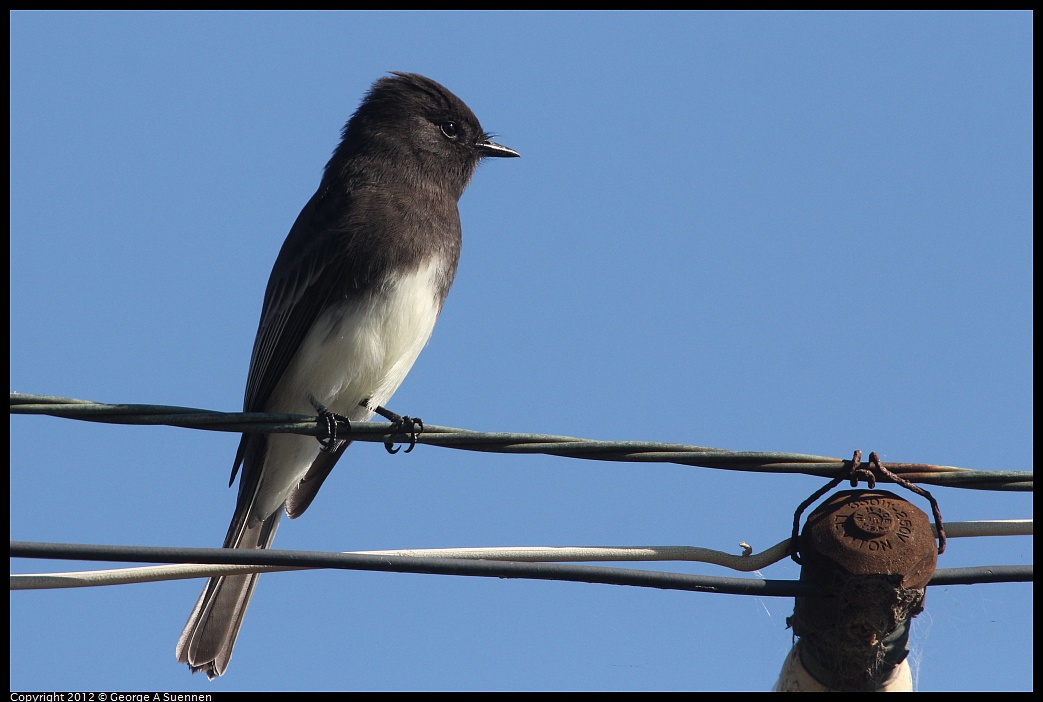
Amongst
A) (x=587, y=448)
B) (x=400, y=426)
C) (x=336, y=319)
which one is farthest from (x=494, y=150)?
(x=587, y=448)

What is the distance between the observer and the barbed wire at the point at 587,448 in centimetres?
307

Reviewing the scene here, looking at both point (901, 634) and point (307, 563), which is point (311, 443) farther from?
point (901, 634)

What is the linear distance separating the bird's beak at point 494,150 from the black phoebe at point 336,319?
483mm

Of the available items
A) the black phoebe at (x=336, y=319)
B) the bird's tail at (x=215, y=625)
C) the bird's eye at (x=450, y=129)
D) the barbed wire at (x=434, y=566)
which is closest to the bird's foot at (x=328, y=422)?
the black phoebe at (x=336, y=319)

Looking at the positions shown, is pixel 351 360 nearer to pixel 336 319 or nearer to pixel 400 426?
pixel 336 319

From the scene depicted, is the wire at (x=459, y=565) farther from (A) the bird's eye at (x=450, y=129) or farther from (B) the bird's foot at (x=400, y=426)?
(A) the bird's eye at (x=450, y=129)

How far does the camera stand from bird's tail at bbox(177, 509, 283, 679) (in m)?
4.77

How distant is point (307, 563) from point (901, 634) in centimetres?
161

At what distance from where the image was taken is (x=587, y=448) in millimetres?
3127

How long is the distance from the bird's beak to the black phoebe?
19.0 inches

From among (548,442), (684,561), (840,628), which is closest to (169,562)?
(548,442)

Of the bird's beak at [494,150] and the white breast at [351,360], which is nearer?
the white breast at [351,360]

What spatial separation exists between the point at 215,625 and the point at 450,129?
311 centimetres

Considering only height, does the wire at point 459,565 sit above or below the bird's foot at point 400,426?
below
